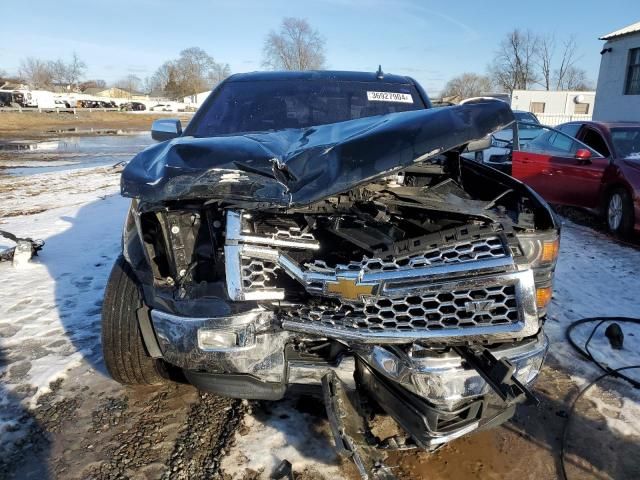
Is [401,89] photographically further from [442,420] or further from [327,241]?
[442,420]

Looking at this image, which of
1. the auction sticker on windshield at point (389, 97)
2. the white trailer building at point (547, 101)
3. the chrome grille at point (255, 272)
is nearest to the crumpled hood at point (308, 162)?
the chrome grille at point (255, 272)

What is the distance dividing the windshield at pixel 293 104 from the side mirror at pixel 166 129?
1.08ft

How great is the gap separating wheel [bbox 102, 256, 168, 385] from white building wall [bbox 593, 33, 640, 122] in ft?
64.4

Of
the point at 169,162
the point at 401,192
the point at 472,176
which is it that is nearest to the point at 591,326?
the point at 472,176

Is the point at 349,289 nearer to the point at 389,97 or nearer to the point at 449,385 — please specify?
the point at 449,385

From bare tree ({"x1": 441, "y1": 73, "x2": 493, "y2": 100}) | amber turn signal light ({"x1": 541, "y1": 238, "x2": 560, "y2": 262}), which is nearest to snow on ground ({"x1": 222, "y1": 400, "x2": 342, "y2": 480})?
amber turn signal light ({"x1": 541, "y1": 238, "x2": 560, "y2": 262})

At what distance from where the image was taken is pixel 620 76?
18.2 m

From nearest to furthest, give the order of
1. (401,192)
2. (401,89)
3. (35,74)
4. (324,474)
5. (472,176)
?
1. (324,474)
2. (401,192)
3. (472,176)
4. (401,89)
5. (35,74)

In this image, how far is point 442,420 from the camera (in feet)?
6.39

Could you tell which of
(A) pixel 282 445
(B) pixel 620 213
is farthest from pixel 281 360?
(B) pixel 620 213

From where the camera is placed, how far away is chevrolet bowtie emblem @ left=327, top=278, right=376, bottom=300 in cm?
190

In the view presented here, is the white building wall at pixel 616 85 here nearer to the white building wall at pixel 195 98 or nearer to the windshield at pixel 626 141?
the windshield at pixel 626 141

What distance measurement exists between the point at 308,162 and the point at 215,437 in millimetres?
1433

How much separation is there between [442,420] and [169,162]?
162 centimetres
